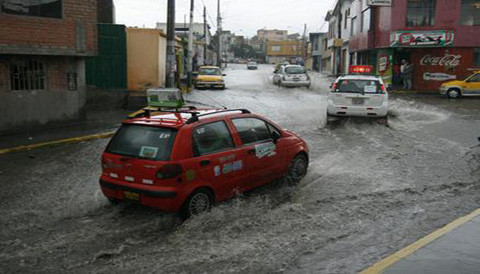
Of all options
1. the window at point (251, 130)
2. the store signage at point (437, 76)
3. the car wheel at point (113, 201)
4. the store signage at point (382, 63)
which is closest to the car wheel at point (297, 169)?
the window at point (251, 130)

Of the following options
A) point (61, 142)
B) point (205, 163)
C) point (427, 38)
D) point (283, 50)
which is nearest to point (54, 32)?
point (61, 142)

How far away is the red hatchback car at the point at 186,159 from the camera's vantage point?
6328 mm

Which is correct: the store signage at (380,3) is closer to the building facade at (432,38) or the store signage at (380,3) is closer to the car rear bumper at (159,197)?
the building facade at (432,38)

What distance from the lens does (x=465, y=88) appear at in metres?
25.2

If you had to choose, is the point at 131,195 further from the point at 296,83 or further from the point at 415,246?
the point at 296,83

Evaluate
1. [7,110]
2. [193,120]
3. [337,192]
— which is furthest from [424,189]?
[7,110]

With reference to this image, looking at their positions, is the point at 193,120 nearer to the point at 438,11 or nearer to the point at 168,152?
the point at 168,152

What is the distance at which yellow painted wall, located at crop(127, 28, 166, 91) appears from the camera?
865 inches

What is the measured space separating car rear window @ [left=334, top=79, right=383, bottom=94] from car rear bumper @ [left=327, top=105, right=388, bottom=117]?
1.76 ft

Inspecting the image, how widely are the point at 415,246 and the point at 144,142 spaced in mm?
3741

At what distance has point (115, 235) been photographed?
20.4ft

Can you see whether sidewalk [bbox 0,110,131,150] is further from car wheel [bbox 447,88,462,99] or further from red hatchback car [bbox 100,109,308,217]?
car wheel [bbox 447,88,462,99]

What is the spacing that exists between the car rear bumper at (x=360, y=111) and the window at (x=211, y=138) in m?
8.54

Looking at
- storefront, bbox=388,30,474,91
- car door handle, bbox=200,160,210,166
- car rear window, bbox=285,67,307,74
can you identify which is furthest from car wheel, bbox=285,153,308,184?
storefront, bbox=388,30,474,91
